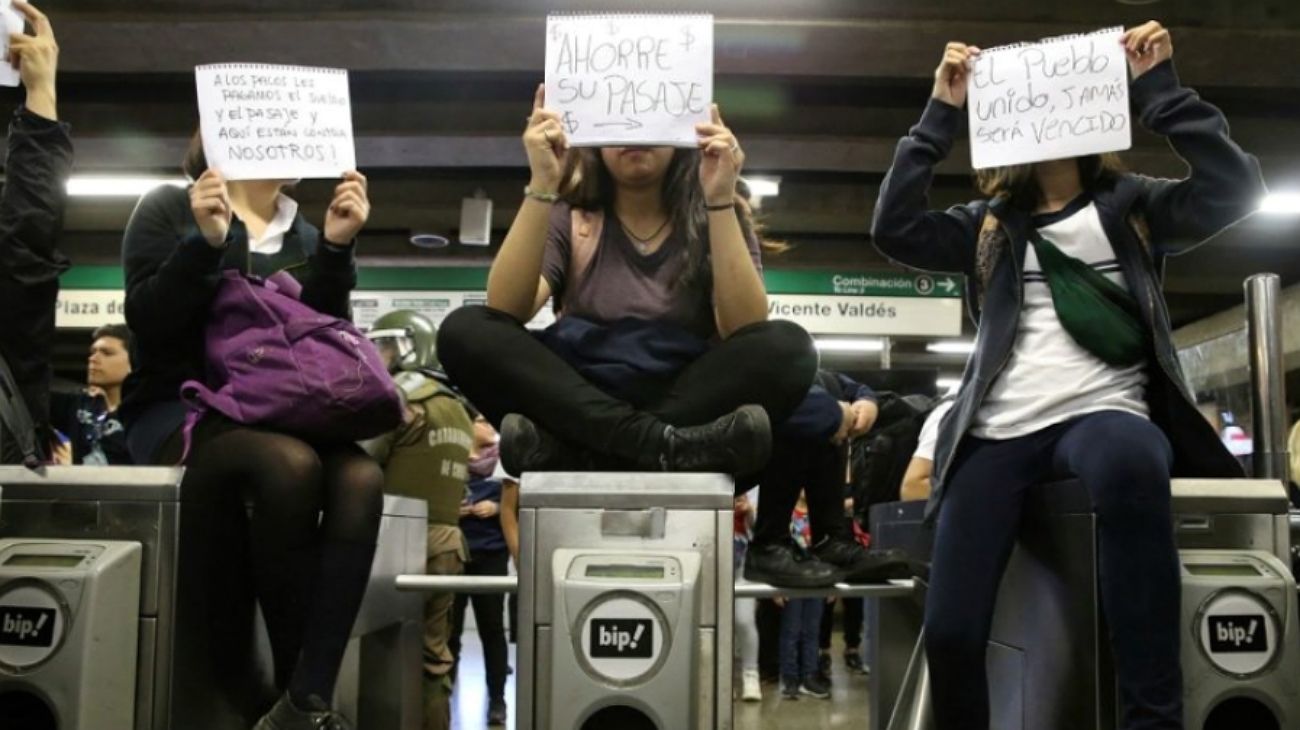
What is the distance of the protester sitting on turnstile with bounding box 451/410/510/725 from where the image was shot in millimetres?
4926

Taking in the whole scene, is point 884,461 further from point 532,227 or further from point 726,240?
point 532,227

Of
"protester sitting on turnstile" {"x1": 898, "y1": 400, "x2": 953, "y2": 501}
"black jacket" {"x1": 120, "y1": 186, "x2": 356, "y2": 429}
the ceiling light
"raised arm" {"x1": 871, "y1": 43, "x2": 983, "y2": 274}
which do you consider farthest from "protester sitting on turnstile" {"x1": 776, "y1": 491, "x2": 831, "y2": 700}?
"black jacket" {"x1": 120, "y1": 186, "x2": 356, "y2": 429}

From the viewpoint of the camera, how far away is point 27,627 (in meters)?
1.77

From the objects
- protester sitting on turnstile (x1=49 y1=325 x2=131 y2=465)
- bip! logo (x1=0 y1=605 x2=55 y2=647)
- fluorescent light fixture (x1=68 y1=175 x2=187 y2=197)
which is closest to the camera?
bip! logo (x1=0 y1=605 x2=55 y2=647)

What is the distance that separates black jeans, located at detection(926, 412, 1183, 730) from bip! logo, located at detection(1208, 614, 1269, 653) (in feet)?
0.50

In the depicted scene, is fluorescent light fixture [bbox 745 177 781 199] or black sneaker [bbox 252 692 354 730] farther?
fluorescent light fixture [bbox 745 177 781 199]

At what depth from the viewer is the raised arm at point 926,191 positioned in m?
2.11

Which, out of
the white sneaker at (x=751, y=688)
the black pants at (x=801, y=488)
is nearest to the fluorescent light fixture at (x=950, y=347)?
the white sneaker at (x=751, y=688)

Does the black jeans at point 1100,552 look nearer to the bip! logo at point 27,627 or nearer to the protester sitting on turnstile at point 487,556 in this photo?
the bip! logo at point 27,627

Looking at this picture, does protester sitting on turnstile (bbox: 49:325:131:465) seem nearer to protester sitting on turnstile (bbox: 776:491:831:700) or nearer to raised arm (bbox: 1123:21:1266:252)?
protester sitting on turnstile (bbox: 776:491:831:700)

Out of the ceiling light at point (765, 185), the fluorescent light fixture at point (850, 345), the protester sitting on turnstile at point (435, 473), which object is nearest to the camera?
the protester sitting on turnstile at point (435, 473)

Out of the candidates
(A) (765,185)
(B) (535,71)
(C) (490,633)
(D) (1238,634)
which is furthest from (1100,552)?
(A) (765,185)

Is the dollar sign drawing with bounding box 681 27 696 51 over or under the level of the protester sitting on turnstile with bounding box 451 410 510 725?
over

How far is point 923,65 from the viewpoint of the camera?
18.8 ft
